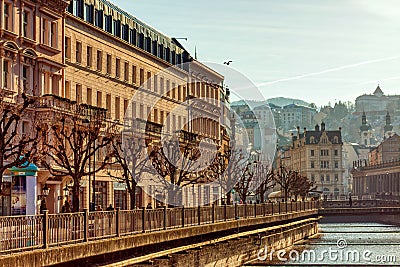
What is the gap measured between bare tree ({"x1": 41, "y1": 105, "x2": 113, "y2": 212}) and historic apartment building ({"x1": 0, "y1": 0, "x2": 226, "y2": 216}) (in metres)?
1.42

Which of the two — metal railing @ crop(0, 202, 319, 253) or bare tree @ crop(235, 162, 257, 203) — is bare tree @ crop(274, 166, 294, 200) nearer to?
bare tree @ crop(235, 162, 257, 203)

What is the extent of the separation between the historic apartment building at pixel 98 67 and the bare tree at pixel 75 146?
142 centimetres

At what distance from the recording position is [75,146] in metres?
46.9

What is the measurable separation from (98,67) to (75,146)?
→ 29.4m

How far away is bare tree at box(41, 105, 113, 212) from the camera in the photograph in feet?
150

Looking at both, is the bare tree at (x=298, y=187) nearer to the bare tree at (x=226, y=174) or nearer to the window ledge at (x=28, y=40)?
the bare tree at (x=226, y=174)

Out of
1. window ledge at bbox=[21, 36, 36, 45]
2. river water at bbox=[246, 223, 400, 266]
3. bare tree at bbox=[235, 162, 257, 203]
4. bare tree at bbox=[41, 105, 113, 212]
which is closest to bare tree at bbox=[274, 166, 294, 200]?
bare tree at bbox=[235, 162, 257, 203]

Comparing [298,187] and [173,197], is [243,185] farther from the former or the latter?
[298,187]

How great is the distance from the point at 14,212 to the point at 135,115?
31.6 m

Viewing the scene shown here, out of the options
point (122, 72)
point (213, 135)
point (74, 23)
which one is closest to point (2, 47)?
point (74, 23)

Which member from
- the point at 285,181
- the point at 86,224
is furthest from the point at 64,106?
the point at 285,181

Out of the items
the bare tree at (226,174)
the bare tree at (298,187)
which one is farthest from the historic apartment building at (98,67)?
the bare tree at (298,187)

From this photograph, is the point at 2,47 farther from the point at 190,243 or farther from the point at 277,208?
the point at 277,208

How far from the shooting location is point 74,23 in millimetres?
68625
